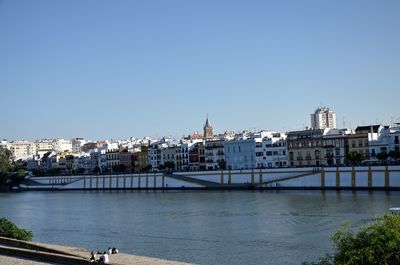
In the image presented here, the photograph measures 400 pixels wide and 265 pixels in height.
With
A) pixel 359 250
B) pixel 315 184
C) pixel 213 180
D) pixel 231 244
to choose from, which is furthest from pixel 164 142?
pixel 359 250

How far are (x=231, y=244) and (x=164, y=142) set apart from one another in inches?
2200

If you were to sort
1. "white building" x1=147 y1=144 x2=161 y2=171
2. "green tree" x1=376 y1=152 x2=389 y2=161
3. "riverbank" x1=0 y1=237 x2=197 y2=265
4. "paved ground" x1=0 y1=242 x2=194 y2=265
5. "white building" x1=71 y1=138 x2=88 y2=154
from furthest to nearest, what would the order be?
1. "white building" x1=71 y1=138 x2=88 y2=154
2. "white building" x1=147 y1=144 x2=161 y2=171
3. "green tree" x1=376 y1=152 x2=389 y2=161
4. "riverbank" x1=0 y1=237 x2=197 y2=265
5. "paved ground" x1=0 y1=242 x2=194 y2=265

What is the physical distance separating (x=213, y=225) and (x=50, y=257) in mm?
13298

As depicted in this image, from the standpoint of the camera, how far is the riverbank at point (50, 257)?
14.5 m

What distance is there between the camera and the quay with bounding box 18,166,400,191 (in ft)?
150

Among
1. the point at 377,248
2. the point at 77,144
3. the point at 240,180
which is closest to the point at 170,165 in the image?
the point at 240,180

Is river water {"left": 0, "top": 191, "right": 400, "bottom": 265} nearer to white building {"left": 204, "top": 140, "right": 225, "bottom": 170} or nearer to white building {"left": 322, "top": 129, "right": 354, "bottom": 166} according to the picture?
white building {"left": 322, "top": 129, "right": 354, "bottom": 166}

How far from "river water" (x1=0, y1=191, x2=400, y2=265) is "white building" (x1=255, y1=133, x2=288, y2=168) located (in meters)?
17.9

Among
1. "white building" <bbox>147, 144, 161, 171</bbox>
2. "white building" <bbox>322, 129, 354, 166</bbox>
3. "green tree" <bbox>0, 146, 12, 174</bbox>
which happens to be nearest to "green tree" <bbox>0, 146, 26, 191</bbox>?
"green tree" <bbox>0, 146, 12, 174</bbox>

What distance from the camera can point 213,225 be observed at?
27859mm

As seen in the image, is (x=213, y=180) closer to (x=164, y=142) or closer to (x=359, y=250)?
(x=164, y=142)

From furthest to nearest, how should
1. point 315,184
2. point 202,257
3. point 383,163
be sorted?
point 315,184 < point 383,163 < point 202,257

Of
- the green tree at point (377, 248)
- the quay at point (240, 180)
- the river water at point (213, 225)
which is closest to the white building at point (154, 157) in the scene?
the quay at point (240, 180)

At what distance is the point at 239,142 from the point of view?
63.3 metres
